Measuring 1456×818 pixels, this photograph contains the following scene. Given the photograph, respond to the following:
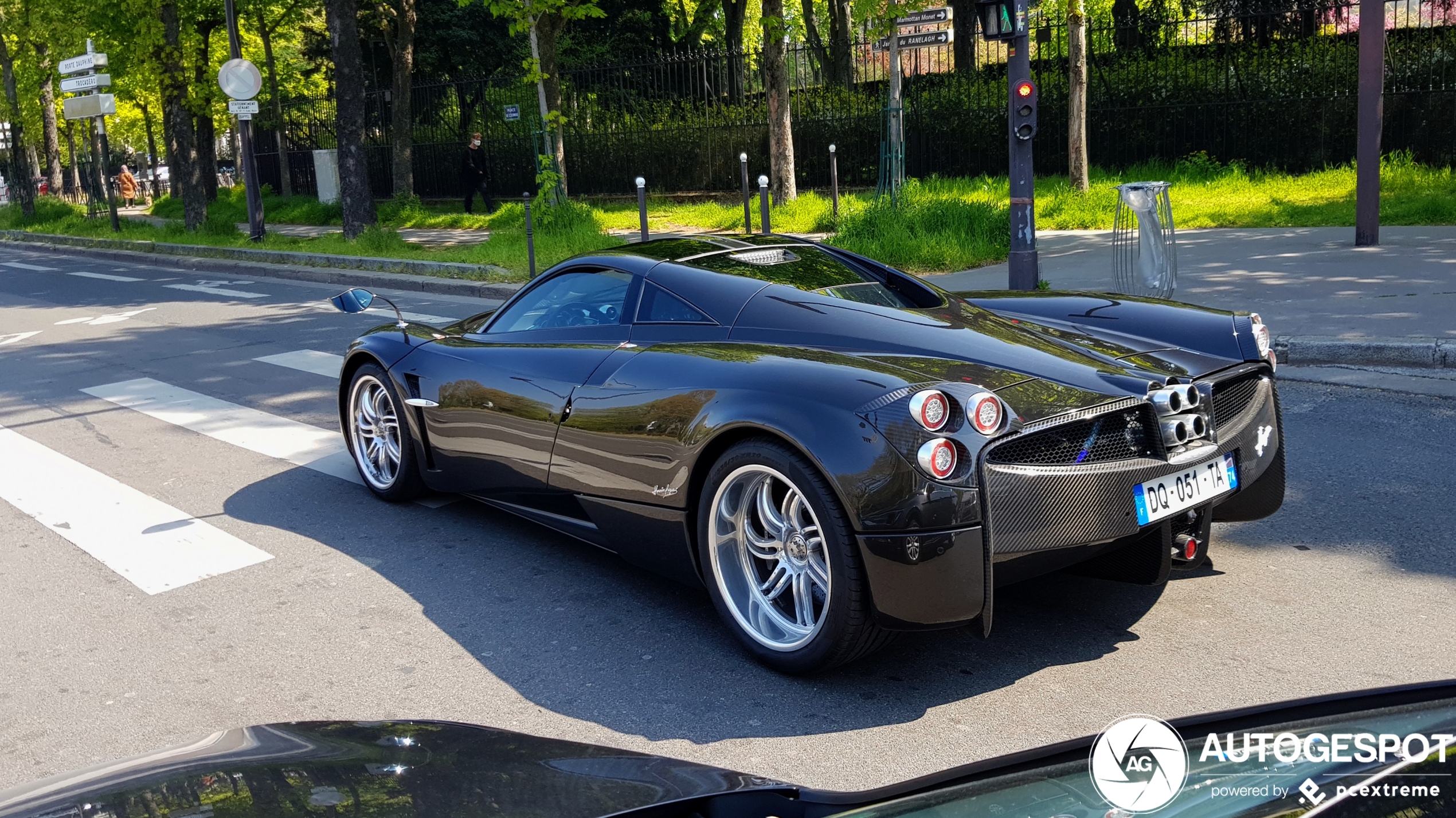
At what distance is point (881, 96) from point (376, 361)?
60.1ft

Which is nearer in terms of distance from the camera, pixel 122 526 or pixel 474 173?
pixel 122 526

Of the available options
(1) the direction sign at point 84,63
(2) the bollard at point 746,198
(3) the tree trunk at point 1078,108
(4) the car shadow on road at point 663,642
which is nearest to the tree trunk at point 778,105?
(2) the bollard at point 746,198

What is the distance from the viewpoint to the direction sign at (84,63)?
25.4m

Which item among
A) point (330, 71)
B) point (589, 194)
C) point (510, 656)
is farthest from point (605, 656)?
point (330, 71)

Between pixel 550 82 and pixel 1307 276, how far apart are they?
613 inches

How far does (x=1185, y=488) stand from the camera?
3682mm

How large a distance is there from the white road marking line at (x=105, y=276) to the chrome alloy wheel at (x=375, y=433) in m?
14.8

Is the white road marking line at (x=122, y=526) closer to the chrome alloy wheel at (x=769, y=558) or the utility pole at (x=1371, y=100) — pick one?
the chrome alloy wheel at (x=769, y=558)

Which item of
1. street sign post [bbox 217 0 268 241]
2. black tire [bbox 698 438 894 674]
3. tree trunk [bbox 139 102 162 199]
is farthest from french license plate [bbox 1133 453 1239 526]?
tree trunk [bbox 139 102 162 199]

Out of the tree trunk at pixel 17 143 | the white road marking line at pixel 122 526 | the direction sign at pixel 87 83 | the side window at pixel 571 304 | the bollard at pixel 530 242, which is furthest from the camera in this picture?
the tree trunk at pixel 17 143

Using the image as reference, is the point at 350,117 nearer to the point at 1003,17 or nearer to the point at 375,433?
the point at 1003,17

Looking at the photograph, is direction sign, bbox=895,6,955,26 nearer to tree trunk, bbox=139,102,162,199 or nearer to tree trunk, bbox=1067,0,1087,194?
tree trunk, bbox=1067,0,1087,194

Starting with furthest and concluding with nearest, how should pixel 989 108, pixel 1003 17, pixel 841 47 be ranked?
pixel 841 47
pixel 989 108
pixel 1003 17

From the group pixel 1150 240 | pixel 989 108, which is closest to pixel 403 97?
pixel 989 108
